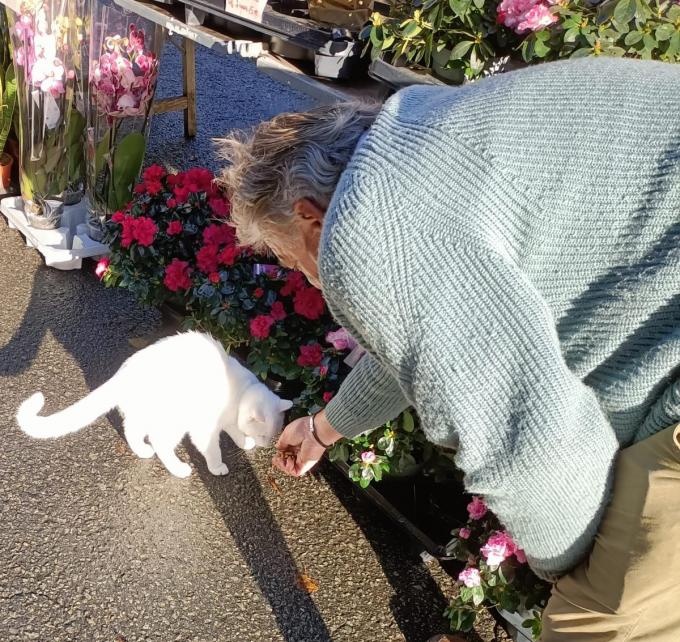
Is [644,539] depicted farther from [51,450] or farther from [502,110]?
[51,450]

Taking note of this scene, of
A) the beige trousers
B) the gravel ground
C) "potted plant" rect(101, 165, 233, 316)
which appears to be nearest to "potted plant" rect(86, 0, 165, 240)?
"potted plant" rect(101, 165, 233, 316)

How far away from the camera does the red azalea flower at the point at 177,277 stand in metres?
2.95

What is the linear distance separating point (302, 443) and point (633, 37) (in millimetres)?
1461

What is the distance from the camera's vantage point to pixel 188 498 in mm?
2699

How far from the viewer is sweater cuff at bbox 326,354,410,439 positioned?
65.7 inches

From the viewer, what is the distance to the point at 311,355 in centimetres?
261

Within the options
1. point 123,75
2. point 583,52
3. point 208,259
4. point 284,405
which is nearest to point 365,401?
point 284,405

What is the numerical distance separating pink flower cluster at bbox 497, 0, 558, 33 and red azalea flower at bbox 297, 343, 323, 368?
48.5 inches

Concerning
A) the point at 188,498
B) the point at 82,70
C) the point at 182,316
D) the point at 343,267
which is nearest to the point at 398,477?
the point at 188,498

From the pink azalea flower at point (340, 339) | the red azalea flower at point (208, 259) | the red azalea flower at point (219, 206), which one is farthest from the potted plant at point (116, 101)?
the pink azalea flower at point (340, 339)

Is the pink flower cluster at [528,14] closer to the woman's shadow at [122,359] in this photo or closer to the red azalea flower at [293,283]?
the red azalea flower at [293,283]

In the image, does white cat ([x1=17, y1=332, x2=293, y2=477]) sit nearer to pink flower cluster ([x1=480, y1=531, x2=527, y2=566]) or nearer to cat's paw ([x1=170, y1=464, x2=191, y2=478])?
cat's paw ([x1=170, y1=464, x2=191, y2=478])

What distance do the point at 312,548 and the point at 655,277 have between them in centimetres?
181

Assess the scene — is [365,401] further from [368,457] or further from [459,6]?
[459,6]
